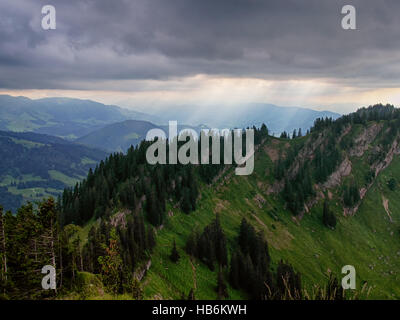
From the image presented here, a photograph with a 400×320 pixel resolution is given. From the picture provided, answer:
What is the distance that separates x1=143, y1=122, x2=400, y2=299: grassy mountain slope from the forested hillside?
0.65 m

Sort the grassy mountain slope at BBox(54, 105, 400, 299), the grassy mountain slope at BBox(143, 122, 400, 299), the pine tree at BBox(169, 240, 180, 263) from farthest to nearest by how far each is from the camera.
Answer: the grassy mountain slope at BBox(143, 122, 400, 299) < the pine tree at BBox(169, 240, 180, 263) < the grassy mountain slope at BBox(54, 105, 400, 299)

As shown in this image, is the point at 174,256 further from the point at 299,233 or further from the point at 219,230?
the point at 299,233

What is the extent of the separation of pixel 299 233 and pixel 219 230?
218 feet

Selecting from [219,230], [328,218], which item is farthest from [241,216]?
[328,218]

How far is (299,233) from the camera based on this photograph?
156 m

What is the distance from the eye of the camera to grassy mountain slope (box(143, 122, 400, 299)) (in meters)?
94.8

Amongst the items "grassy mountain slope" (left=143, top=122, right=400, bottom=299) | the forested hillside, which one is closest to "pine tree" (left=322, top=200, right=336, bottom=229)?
the forested hillside

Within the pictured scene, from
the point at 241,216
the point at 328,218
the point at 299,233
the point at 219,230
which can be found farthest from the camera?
the point at 328,218

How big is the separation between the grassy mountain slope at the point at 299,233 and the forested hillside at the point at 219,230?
65cm

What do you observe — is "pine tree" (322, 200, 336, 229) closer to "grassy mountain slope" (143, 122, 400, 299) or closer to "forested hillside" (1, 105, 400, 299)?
"forested hillside" (1, 105, 400, 299)

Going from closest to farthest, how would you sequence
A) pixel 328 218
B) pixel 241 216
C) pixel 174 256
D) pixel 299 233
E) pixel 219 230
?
pixel 174 256
pixel 219 230
pixel 241 216
pixel 299 233
pixel 328 218

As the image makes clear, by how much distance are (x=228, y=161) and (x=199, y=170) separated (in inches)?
1089

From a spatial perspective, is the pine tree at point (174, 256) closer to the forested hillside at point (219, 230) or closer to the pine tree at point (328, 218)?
the forested hillside at point (219, 230)
